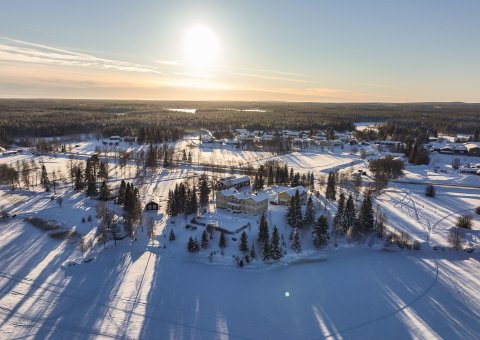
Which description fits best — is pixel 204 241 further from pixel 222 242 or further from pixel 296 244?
pixel 296 244

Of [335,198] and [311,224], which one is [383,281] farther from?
[335,198]

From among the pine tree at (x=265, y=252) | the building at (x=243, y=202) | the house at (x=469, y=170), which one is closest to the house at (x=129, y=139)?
the building at (x=243, y=202)

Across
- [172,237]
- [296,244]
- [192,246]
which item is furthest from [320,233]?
[172,237]

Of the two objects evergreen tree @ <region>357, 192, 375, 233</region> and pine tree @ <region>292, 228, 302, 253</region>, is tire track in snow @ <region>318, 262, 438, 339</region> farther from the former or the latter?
pine tree @ <region>292, 228, 302, 253</region>

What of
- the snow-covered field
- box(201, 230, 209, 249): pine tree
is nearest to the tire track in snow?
the snow-covered field

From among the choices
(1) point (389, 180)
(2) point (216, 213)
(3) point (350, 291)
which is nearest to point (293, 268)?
(3) point (350, 291)

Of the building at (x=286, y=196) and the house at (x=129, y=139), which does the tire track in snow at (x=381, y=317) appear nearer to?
the building at (x=286, y=196)
